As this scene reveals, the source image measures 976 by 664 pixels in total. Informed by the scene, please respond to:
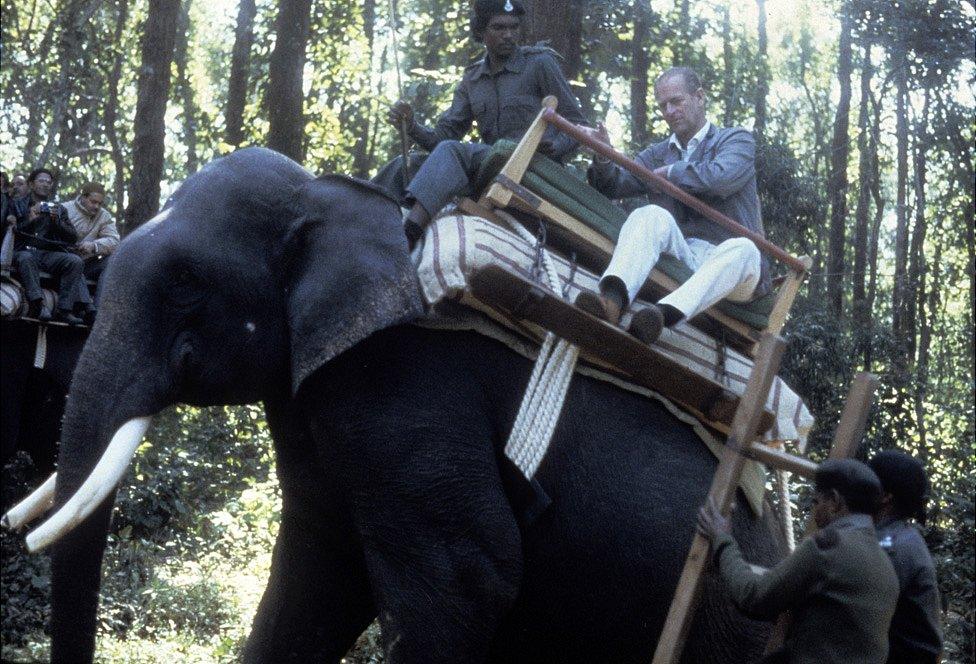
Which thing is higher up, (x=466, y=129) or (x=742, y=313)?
(x=466, y=129)

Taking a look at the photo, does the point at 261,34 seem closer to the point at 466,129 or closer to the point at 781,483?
the point at 466,129

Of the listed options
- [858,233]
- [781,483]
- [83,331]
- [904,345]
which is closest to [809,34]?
[858,233]

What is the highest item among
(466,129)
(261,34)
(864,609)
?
(261,34)

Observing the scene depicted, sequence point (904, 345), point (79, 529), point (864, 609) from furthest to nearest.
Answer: point (904, 345), point (79, 529), point (864, 609)

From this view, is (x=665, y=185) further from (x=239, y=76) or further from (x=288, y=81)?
(x=239, y=76)

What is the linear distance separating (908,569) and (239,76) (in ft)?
43.6

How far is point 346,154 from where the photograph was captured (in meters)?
16.7

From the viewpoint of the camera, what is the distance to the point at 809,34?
117ft

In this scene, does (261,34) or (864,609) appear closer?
(864,609)

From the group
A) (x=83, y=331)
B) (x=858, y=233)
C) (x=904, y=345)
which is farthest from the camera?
(x=858, y=233)

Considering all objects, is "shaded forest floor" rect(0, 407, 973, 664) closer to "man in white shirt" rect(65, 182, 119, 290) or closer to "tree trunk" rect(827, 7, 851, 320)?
"man in white shirt" rect(65, 182, 119, 290)

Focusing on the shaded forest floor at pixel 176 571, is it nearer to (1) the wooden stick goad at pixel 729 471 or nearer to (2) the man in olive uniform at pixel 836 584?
(1) the wooden stick goad at pixel 729 471

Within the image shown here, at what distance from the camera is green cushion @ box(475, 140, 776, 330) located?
15.6 feet

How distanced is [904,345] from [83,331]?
1070cm
